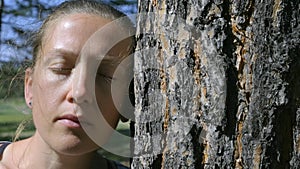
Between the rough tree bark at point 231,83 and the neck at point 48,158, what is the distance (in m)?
0.52

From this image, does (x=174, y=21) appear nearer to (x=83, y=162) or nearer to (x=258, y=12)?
(x=258, y=12)

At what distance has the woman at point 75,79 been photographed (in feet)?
4.49

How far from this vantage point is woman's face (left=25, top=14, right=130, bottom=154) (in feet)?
4.47

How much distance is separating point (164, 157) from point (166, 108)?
0.10 meters

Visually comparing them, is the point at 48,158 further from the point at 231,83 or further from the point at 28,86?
the point at 231,83

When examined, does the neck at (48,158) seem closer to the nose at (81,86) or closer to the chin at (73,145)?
the chin at (73,145)

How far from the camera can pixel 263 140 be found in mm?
1017

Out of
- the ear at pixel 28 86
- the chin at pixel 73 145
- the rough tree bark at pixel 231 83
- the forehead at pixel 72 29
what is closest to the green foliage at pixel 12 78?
the ear at pixel 28 86

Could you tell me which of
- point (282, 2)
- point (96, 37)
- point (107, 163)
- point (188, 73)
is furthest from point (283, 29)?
point (107, 163)

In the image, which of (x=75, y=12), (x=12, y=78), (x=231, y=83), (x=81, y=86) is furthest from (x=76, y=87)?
(x=12, y=78)

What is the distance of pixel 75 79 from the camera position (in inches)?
53.3

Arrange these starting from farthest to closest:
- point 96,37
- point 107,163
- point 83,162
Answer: point 107,163 < point 83,162 < point 96,37

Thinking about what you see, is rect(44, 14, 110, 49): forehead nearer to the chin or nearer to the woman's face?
the woman's face

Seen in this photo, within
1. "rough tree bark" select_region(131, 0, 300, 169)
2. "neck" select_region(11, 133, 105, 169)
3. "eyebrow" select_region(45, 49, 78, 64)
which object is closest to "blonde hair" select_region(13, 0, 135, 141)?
"eyebrow" select_region(45, 49, 78, 64)
